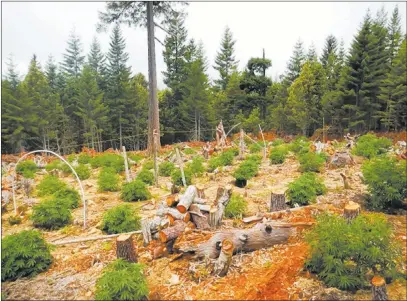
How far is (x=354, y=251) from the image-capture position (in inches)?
98.8

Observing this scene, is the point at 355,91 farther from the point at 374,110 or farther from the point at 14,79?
the point at 14,79

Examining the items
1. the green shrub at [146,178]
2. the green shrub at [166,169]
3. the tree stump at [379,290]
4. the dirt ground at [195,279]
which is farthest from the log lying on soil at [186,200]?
the green shrub at [166,169]

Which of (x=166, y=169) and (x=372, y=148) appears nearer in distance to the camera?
(x=166, y=169)

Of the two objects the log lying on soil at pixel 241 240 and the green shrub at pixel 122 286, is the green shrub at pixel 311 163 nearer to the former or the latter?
the log lying on soil at pixel 241 240

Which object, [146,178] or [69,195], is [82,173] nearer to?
[146,178]

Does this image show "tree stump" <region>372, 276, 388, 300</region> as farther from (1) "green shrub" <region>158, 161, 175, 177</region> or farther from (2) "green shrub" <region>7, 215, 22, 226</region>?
(1) "green shrub" <region>158, 161, 175, 177</region>

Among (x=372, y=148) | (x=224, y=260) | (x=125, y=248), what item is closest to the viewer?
(x=224, y=260)

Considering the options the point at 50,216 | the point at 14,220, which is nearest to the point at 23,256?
the point at 50,216

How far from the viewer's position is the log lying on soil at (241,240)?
321cm

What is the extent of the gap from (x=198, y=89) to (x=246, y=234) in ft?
66.2

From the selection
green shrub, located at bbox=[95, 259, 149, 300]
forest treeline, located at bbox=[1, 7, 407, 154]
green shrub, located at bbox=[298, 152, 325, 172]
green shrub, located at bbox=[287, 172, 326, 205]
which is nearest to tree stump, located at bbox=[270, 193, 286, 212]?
green shrub, located at bbox=[287, 172, 326, 205]

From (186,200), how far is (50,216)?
2372 millimetres

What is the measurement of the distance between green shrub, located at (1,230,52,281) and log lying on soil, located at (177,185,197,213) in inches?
69.1

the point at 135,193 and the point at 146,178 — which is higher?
the point at 146,178
